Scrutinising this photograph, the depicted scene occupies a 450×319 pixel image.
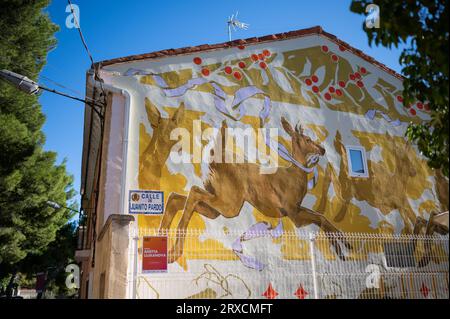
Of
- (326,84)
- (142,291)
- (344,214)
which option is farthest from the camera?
(326,84)

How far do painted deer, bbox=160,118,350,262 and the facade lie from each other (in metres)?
0.03

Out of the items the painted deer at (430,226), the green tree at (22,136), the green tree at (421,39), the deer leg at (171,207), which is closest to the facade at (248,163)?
the deer leg at (171,207)

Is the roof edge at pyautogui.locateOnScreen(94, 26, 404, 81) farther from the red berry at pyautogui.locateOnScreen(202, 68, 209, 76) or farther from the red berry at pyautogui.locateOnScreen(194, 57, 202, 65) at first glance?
the red berry at pyautogui.locateOnScreen(202, 68, 209, 76)

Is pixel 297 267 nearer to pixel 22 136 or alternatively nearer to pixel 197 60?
pixel 197 60

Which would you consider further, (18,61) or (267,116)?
(18,61)

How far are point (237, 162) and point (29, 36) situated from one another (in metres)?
13.4

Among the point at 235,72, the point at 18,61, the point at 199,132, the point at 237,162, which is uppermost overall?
the point at 18,61

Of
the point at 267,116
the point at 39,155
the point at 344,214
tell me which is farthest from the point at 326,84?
the point at 39,155

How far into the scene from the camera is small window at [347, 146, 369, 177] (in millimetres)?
11952

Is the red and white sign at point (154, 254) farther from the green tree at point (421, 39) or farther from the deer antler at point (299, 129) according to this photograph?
the green tree at point (421, 39)

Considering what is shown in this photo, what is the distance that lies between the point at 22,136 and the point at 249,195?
12.2 m

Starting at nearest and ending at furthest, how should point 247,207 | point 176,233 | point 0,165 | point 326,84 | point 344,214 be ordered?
point 176,233 < point 247,207 < point 344,214 < point 326,84 < point 0,165

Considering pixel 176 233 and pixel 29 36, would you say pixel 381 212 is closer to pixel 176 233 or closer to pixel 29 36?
pixel 176 233

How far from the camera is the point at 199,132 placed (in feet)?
35.1
